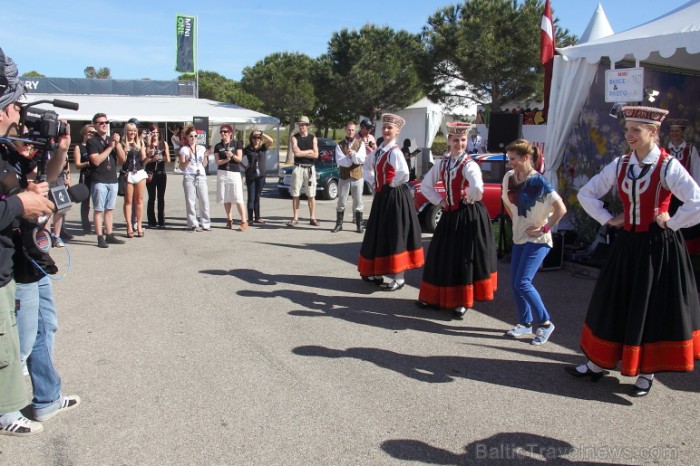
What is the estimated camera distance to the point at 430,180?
597 cm

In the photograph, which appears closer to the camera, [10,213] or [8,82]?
[10,213]

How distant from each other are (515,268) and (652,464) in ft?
7.13

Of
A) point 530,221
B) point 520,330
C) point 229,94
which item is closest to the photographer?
point 530,221

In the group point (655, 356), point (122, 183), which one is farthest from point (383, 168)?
point (122, 183)

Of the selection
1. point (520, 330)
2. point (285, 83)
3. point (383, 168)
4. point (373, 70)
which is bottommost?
point (520, 330)

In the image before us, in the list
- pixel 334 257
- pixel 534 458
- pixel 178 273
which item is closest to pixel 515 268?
pixel 534 458

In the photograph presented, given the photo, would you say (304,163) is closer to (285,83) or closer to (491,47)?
(491,47)

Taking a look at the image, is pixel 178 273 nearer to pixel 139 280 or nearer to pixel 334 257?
pixel 139 280

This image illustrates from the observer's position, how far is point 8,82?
2.94 metres

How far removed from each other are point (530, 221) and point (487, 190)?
485 centimetres

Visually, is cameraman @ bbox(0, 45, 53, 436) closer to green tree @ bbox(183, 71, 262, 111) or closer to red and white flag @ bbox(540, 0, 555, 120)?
red and white flag @ bbox(540, 0, 555, 120)

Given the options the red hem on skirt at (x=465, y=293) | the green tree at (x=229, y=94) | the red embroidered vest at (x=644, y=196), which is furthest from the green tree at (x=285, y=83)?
the red embroidered vest at (x=644, y=196)

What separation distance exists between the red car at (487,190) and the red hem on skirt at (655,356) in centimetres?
567

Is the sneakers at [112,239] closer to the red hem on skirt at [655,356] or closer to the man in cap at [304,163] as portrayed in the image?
the man in cap at [304,163]
